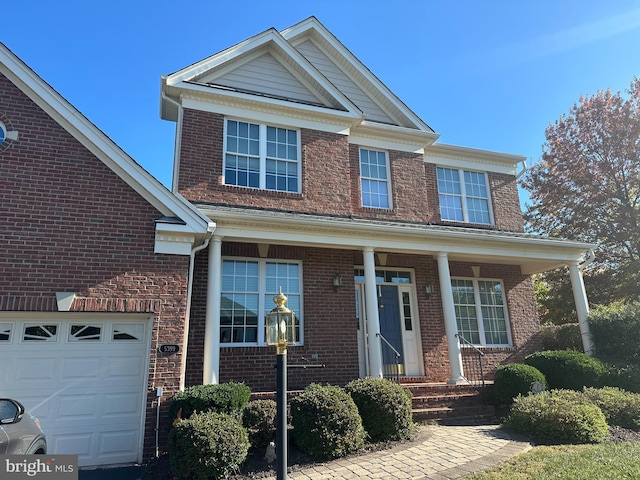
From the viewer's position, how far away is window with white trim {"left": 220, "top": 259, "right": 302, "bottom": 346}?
9.44m

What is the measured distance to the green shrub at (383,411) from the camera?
701 centimetres

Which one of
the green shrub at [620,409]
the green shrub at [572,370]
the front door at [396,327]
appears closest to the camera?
the green shrub at [620,409]

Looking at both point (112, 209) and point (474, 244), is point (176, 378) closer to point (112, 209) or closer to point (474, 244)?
point (112, 209)

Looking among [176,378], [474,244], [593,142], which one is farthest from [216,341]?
[593,142]

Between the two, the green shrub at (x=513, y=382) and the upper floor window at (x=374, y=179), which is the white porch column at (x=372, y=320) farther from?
the green shrub at (x=513, y=382)

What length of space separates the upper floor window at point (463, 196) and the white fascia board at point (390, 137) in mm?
1175

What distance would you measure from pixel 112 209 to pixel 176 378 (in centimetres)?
306

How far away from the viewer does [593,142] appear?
21.1m

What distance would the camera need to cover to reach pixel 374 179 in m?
12.2

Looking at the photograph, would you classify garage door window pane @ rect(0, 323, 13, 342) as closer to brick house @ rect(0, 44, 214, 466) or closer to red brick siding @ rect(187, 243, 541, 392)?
brick house @ rect(0, 44, 214, 466)

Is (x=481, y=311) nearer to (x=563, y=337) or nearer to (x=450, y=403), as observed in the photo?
(x=563, y=337)

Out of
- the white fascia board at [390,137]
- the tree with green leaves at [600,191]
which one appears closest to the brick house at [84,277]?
the white fascia board at [390,137]

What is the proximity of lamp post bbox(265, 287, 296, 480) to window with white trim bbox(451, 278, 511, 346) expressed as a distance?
8.70 m

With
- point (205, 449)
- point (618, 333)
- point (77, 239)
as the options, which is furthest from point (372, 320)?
point (618, 333)
